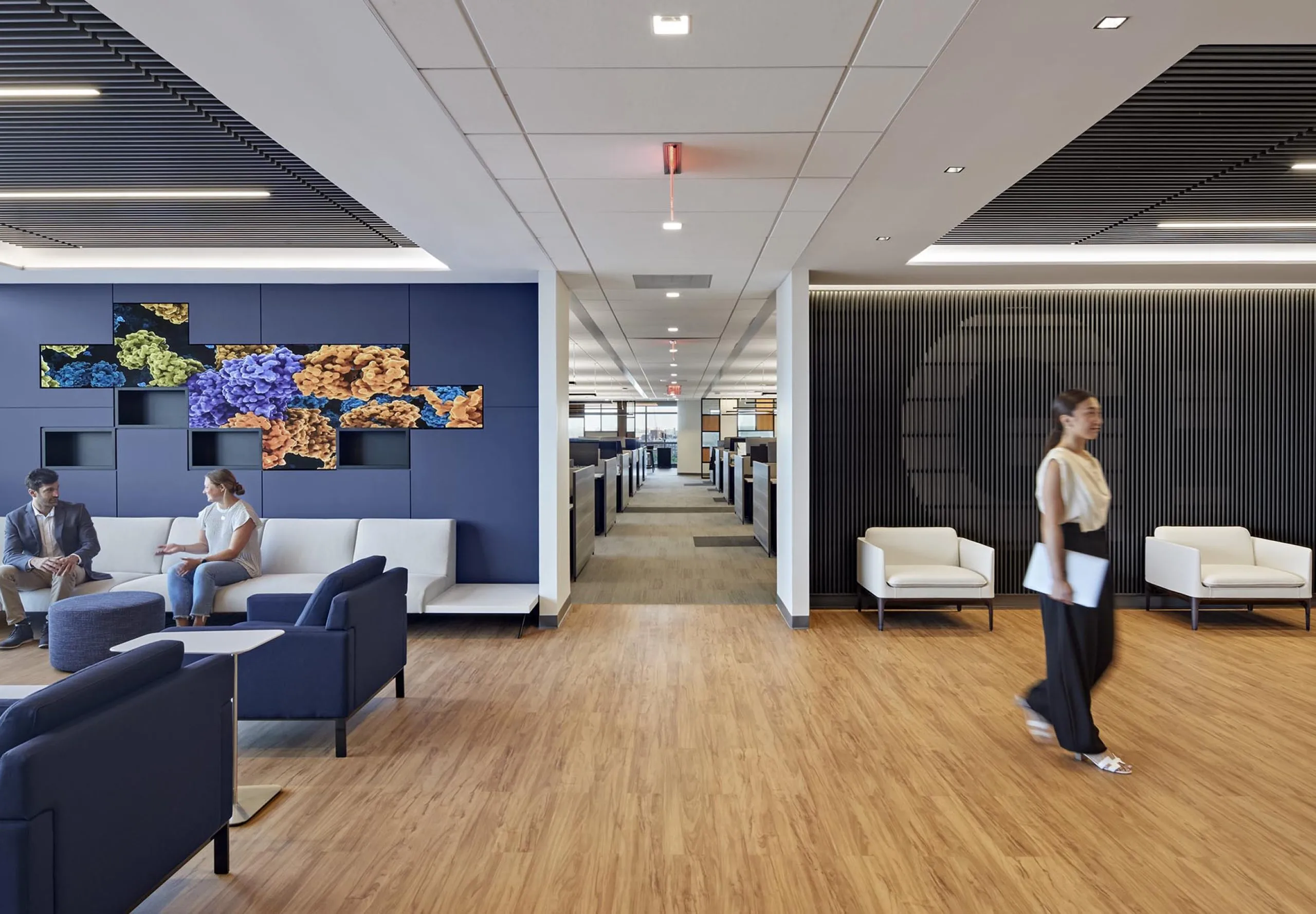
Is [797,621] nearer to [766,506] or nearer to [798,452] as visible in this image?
[798,452]

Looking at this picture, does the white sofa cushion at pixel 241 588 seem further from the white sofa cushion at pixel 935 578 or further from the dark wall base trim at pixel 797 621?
the white sofa cushion at pixel 935 578

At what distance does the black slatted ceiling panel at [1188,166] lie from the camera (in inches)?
123

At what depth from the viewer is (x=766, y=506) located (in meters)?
9.75

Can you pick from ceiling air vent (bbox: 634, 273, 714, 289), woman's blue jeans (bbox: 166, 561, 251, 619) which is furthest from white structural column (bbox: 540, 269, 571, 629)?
woman's blue jeans (bbox: 166, 561, 251, 619)

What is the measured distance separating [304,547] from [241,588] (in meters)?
0.70

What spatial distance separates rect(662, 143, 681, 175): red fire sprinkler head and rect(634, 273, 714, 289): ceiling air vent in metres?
2.36

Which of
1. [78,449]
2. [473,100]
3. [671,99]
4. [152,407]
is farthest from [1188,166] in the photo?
[78,449]

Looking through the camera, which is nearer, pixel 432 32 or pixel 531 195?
pixel 432 32

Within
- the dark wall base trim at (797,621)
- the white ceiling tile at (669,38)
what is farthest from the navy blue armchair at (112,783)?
the dark wall base trim at (797,621)

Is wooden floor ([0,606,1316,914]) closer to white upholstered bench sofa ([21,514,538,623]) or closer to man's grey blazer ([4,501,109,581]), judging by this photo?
man's grey blazer ([4,501,109,581])

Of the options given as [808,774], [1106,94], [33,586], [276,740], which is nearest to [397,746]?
[276,740]

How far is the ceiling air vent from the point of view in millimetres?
6094

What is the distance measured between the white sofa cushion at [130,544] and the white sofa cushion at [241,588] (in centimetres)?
36

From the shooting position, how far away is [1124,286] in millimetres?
6746
